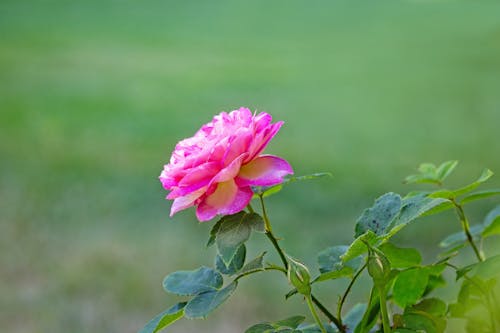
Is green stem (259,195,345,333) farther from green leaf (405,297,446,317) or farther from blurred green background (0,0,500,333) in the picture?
blurred green background (0,0,500,333)

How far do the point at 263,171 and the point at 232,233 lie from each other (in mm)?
33

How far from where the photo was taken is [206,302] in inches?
13.5

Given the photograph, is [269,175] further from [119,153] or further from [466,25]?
[466,25]

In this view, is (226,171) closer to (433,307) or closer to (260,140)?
(260,140)

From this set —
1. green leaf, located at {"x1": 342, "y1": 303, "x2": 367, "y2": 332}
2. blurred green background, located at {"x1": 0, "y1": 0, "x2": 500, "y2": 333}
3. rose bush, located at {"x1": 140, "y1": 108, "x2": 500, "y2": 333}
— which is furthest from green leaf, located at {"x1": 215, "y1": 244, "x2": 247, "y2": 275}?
blurred green background, located at {"x1": 0, "y1": 0, "x2": 500, "y2": 333}

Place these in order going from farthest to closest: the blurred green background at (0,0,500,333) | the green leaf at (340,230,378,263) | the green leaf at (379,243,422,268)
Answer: the blurred green background at (0,0,500,333)
the green leaf at (379,243,422,268)
the green leaf at (340,230,378,263)

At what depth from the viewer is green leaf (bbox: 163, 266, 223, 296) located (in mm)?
365

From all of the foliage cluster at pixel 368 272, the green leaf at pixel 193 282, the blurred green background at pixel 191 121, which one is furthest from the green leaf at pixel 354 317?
the blurred green background at pixel 191 121

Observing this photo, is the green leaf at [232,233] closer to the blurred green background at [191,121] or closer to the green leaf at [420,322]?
the green leaf at [420,322]

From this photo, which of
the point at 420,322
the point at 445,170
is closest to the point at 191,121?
the point at 445,170

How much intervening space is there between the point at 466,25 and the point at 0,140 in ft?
5.45

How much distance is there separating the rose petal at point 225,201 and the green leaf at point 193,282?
4 cm

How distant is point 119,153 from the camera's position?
2.05 m

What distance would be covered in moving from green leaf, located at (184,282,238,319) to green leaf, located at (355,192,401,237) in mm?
68
